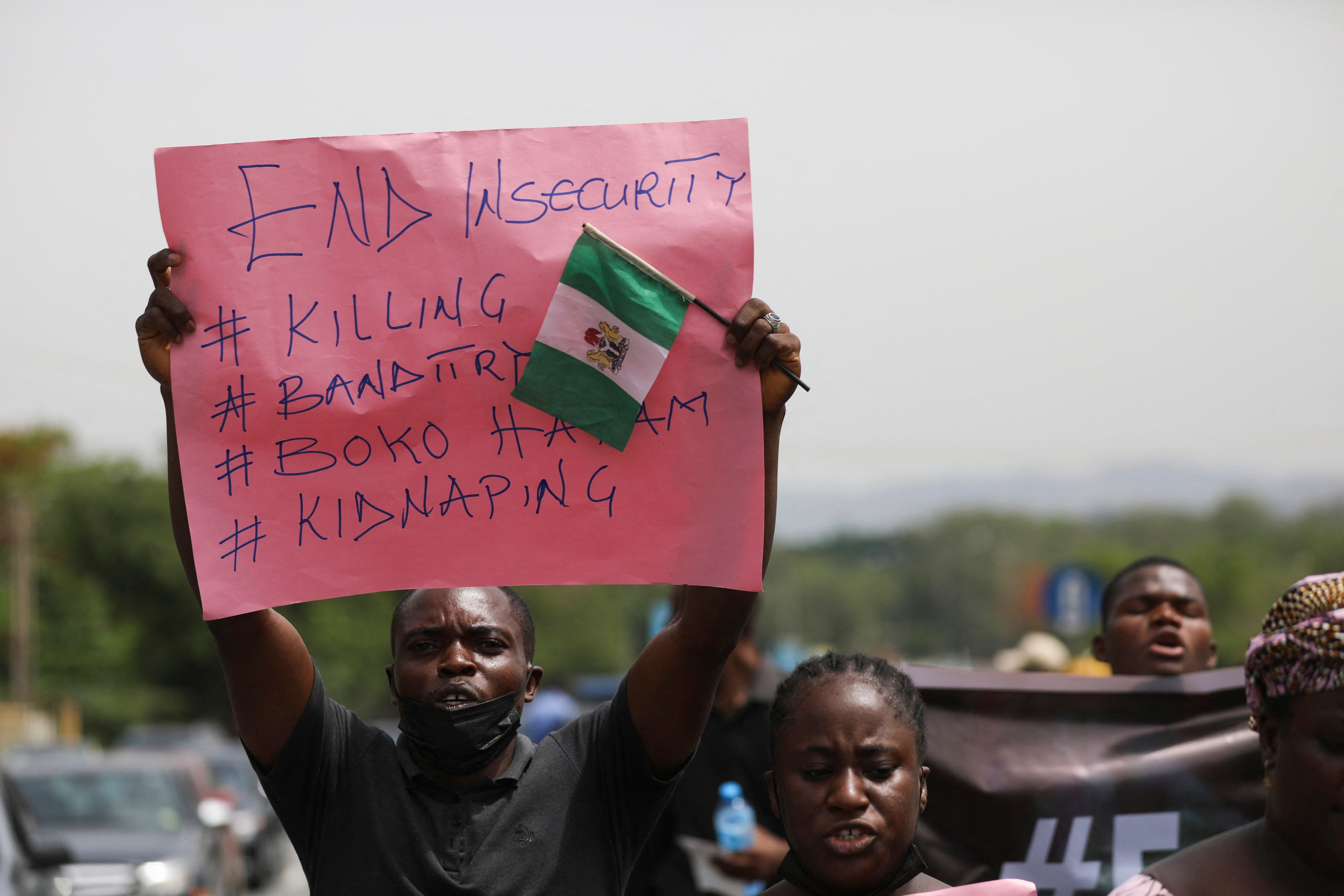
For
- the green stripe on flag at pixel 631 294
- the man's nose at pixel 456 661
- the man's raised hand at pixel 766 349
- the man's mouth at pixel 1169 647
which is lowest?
the man's mouth at pixel 1169 647

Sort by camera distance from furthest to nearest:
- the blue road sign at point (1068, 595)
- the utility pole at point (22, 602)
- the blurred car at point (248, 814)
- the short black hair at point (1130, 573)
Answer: the utility pole at point (22, 602)
the blurred car at point (248, 814)
the blue road sign at point (1068, 595)
the short black hair at point (1130, 573)

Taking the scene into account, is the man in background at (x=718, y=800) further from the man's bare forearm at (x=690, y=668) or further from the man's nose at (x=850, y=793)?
the man's nose at (x=850, y=793)

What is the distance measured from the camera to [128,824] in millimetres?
12578

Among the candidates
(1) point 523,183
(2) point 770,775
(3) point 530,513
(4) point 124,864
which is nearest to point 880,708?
(2) point 770,775

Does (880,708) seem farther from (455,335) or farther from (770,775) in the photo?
(455,335)

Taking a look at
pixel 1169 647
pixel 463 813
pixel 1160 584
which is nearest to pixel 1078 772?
pixel 1169 647

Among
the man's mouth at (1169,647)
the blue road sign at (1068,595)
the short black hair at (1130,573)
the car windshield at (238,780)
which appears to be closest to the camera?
the man's mouth at (1169,647)

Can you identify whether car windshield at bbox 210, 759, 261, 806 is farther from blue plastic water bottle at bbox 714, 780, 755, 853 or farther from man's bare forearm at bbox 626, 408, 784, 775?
man's bare forearm at bbox 626, 408, 784, 775

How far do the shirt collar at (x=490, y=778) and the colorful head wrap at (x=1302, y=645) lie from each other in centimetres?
138

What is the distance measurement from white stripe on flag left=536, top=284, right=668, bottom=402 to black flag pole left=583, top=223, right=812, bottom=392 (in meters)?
0.11

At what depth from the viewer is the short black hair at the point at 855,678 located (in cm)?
277

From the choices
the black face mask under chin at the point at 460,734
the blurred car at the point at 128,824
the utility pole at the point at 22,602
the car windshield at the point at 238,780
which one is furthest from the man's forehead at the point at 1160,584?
the utility pole at the point at 22,602

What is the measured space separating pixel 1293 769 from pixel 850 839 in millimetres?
764

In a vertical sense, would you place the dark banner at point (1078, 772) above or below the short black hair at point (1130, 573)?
below
